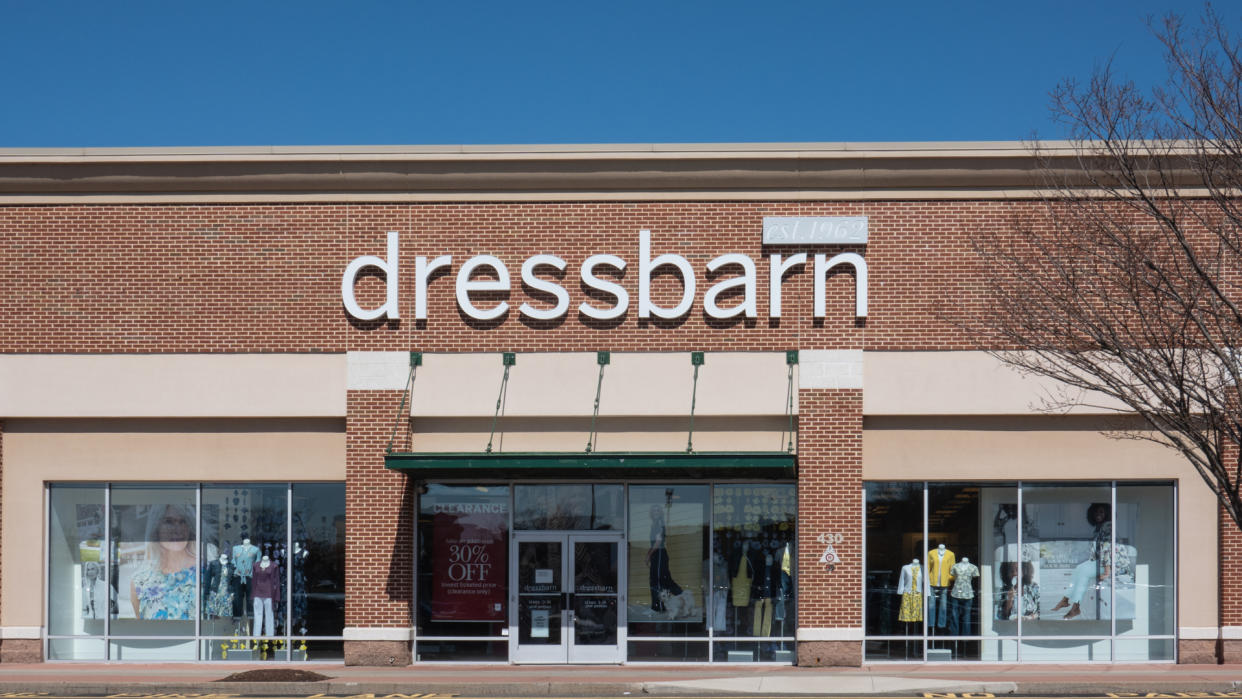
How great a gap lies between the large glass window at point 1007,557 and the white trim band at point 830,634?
68cm

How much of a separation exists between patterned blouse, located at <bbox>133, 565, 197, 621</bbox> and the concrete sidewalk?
0.93 meters

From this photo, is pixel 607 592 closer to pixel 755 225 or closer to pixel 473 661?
pixel 473 661

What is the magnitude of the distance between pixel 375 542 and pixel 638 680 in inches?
195

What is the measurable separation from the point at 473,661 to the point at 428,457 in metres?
3.91

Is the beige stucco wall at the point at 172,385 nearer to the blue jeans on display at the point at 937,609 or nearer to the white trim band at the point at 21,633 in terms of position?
the white trim band at the point at 21,633

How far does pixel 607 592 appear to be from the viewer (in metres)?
21.2

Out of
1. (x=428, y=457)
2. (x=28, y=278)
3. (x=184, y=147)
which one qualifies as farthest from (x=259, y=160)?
(x=428, y=457)

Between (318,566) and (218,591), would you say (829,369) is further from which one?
(218,591)

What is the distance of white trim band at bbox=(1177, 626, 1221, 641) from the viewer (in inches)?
804

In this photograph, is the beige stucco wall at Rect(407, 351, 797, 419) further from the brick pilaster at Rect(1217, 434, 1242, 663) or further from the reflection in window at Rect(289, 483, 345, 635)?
the brick pilaster at Rect(1217, 434, 1242, 663)

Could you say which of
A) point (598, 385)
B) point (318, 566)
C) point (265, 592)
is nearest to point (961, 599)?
point (598, 385)

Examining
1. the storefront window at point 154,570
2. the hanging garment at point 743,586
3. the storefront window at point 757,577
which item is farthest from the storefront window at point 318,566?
the hanging garment at point 743,586

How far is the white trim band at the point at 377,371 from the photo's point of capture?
21.0 m

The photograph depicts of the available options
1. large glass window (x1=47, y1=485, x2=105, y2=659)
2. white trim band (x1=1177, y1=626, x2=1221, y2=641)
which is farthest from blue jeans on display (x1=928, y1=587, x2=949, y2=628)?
large glass window (x1=47, y1=485, x2=105, y2=659)
